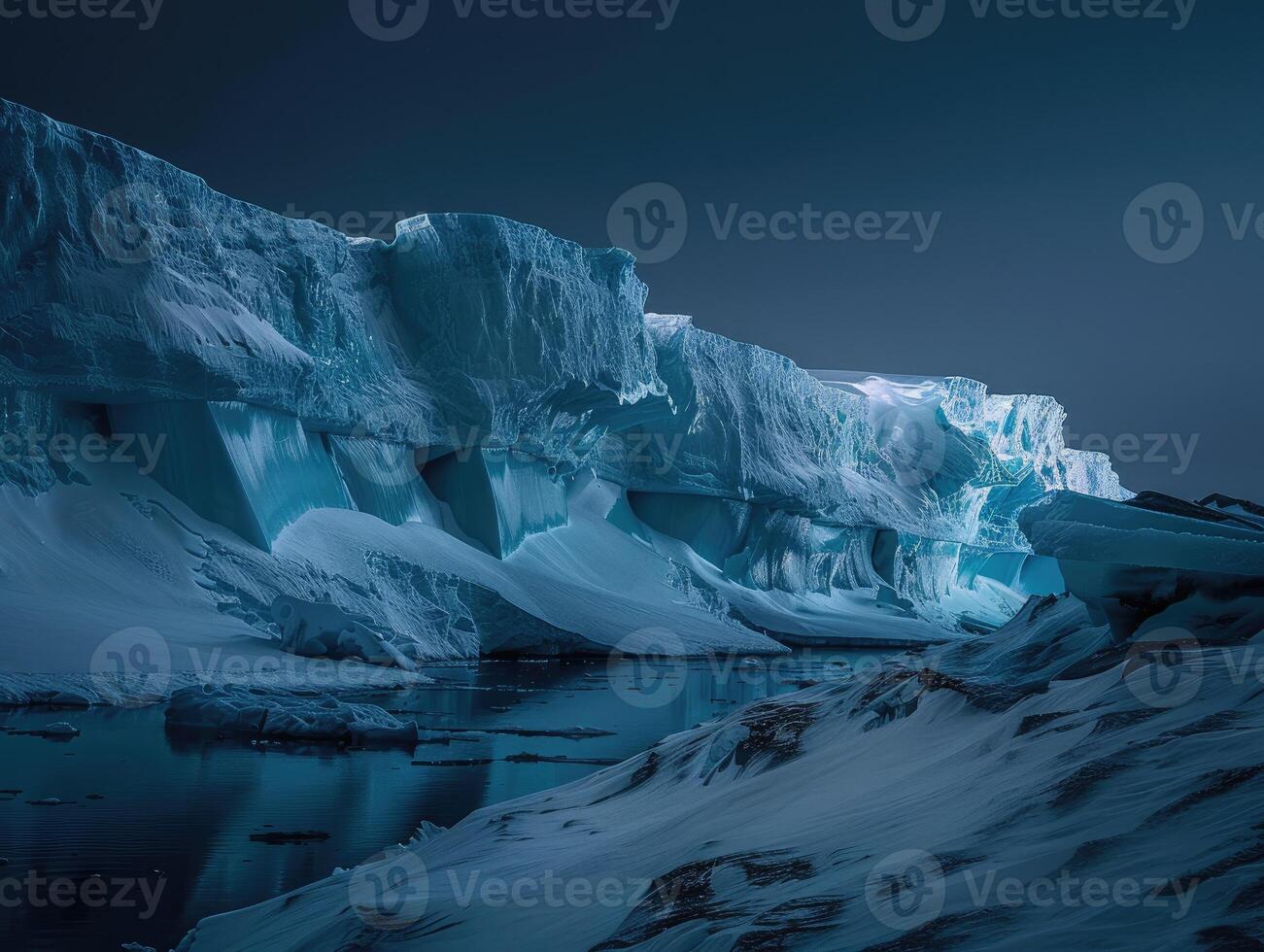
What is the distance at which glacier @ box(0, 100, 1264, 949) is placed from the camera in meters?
2.46

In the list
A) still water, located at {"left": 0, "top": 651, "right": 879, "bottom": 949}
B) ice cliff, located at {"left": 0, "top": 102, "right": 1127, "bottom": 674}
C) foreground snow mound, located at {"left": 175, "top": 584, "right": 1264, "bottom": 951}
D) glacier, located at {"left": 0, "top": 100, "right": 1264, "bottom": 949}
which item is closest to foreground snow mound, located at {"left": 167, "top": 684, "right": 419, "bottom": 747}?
glacier, located at {"left": 0, "top": 100, "right": 1264, "bottom": 949}

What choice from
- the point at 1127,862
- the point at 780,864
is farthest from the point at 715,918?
the point at 1127,862

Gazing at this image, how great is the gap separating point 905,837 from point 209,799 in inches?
213

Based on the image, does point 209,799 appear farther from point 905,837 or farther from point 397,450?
point 397,450

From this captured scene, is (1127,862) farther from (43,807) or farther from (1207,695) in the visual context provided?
(43,807)

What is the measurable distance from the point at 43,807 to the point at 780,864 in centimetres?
516

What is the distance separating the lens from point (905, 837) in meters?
2.63

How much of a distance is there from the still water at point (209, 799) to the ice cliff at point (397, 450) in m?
3.10

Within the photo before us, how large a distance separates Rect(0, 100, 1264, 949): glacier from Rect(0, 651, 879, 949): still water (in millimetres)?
582

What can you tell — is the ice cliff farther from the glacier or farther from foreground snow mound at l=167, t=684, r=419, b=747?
foreground snow mound at l=167, t=684, r=419, b=747

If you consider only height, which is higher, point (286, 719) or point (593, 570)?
point (593, 570)

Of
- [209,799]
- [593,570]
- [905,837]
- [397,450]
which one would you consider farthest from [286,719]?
[593,570]

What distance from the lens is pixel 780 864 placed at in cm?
275

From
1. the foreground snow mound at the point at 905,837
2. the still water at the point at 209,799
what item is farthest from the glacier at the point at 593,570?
the still water at the point at 209,799
